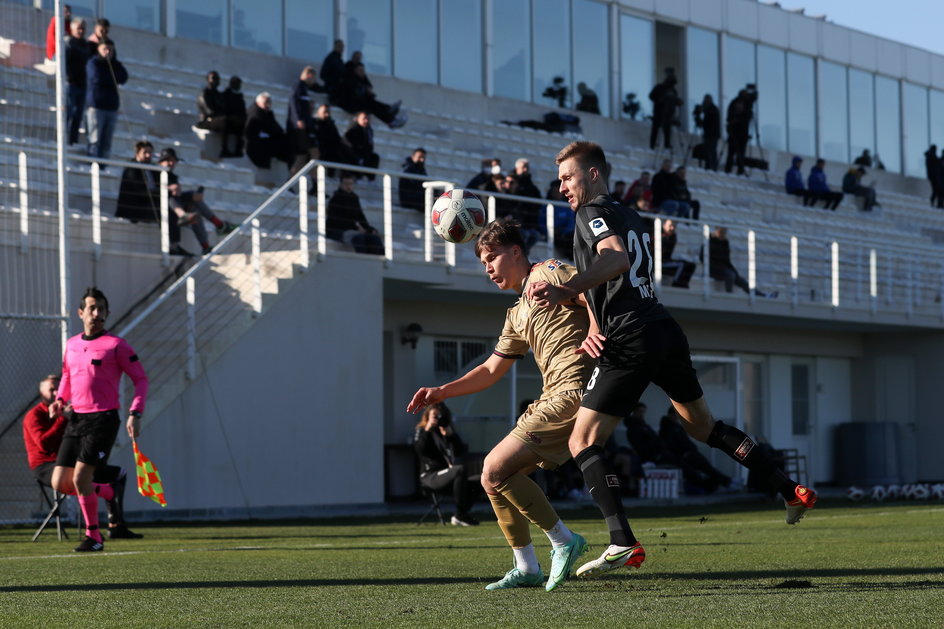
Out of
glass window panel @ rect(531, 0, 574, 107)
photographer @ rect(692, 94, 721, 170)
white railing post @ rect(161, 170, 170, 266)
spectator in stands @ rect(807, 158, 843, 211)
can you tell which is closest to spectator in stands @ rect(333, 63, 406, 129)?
white railing post @ rect(161, 170, 170, 266)

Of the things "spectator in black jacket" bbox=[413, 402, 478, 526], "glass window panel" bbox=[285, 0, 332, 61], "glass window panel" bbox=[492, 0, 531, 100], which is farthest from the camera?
"glass window panel" bbox=[492, 0, 531, 100]

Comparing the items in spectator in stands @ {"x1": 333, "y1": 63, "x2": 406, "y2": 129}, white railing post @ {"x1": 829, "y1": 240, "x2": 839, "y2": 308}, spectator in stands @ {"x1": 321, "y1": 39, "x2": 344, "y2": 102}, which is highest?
spectator in stands @ {"x1": 321, "y1": 39, "x2": 344, "y2": 102}

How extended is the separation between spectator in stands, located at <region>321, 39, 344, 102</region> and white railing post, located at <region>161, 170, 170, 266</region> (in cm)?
769

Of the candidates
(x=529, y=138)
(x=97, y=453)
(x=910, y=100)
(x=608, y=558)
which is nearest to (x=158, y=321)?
(x=97, y=453)

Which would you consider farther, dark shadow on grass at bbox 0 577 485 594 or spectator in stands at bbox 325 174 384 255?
spectator in stands at bbox 325 174 384 255

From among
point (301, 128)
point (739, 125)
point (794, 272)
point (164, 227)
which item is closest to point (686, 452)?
point (794, 272)

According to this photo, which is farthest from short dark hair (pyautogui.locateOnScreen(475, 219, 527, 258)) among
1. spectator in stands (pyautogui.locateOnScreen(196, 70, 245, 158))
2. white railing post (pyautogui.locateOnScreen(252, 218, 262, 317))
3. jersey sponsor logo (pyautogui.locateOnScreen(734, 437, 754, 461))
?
spectator in stands (pyautogui.locateOnScreen(196, 70, 245, 158))

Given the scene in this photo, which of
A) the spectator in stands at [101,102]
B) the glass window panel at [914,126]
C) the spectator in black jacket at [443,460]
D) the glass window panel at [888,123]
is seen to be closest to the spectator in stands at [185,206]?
the spectator in stands at [101,102]

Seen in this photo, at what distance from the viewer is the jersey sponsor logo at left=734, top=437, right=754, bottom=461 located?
697cm

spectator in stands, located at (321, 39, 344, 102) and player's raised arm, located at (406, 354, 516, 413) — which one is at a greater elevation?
spectator in stands, located at (321, 39, 344, 102)

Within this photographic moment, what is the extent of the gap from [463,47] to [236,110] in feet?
34.3

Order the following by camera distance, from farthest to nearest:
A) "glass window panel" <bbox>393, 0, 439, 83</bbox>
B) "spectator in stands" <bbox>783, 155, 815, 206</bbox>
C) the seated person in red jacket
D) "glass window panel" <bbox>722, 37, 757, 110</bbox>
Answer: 1. "glass window panel" <bbox>722, 37, 757, 110</bbox>
2. "spectator in stands" <bbox>783, 155, 815, 206</bbox>
3. "glass window panel" <bbox>393, 0, 439, 83</bbox>
4. the seated person in red jacket

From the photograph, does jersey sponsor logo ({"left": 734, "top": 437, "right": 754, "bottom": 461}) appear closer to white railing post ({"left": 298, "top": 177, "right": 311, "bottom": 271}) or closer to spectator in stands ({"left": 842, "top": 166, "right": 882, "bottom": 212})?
white railing post ({"left": 298, "top": 177, "right": 311, "bottom": 271})

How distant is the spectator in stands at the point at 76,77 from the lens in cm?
1884
